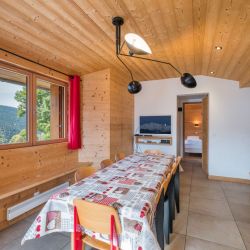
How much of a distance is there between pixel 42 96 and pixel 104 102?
46.4 inches

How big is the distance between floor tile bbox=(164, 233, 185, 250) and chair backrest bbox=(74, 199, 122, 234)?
107cm

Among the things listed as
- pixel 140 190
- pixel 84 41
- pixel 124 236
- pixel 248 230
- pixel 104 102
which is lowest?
pixel 248 230

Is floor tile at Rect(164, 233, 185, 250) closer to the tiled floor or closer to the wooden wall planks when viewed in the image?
the tiled floor

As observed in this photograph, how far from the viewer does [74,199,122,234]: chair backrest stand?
3.94 feet

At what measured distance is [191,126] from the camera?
7.79 m

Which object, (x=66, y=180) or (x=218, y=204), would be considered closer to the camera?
(x=218, y=204)

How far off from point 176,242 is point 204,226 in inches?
21.3

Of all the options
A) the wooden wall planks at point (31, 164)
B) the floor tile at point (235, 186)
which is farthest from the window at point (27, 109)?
the floor tile at point (235, 186)

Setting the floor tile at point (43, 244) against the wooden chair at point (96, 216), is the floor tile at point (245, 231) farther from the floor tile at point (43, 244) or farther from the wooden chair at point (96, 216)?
the floor tile at point (43, 244)

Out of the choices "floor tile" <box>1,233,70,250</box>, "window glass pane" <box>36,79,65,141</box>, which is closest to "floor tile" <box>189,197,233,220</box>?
"floor tile" <box>1,233,70,250</box>

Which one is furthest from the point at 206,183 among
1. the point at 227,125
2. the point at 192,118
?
A: the point at 192,118

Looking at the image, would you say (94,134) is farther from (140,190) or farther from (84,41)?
(140,190)

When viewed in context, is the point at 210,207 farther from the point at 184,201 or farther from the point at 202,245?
the point at 202,245

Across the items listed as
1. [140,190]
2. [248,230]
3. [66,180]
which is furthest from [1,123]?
[248,230]
